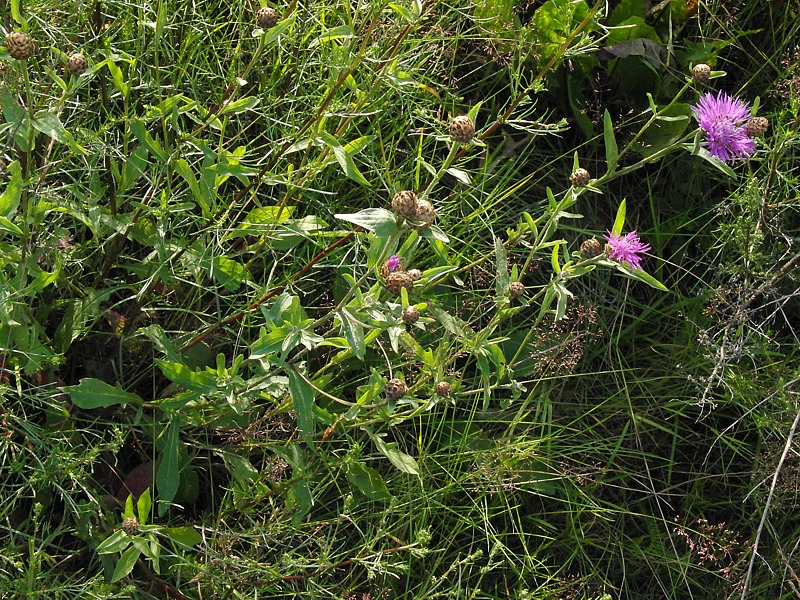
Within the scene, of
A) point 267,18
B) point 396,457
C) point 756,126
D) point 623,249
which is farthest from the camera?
point 396,457

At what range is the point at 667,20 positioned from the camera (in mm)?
2338

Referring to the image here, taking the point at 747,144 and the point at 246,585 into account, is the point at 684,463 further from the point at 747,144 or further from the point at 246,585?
the point at 246,585

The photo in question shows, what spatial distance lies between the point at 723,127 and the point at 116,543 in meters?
1.27

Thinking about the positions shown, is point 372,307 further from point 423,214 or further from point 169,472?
point 169,472

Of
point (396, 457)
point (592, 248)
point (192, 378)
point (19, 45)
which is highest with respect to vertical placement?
point (19, 45)

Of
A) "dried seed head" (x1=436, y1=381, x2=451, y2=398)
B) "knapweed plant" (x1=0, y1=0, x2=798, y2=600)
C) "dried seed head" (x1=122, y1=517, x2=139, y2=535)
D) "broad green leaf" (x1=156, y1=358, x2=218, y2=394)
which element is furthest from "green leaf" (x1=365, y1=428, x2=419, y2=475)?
"dried seed head" (x1=122, y1=517, x2=139, y2=535)

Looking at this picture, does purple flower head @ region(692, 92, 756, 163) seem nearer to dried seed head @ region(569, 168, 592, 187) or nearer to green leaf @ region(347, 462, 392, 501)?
dried seed head @ region(569, 168, 592, 187)

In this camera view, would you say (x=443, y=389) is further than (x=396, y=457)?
No

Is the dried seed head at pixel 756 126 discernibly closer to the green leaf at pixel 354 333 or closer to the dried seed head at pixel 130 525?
the green leaf at pixel 354 333

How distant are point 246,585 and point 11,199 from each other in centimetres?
88

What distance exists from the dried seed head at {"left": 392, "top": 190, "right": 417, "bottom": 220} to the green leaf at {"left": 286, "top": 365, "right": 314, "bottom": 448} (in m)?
0.41

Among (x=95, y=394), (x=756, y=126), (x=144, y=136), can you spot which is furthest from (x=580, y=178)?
(x=95, y=394)

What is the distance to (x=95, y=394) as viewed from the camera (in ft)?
5.19

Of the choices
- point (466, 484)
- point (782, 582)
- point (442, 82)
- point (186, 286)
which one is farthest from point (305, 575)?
point (442, 82)
